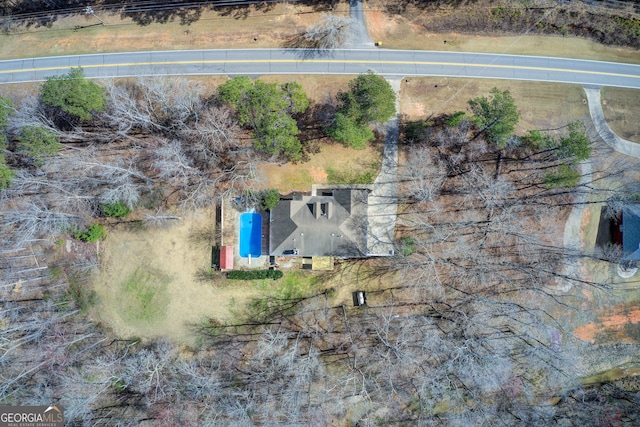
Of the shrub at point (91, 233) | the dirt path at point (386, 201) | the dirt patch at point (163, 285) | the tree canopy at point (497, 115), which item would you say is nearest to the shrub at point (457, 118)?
the tree canopy at point (497, 115)

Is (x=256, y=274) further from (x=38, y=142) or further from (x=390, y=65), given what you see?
(x=390, y=65)

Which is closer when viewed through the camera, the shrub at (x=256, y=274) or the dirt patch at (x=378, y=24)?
the shrub at (x=256, y=274)

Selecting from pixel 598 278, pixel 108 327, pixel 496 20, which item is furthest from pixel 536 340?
pixel 108 327

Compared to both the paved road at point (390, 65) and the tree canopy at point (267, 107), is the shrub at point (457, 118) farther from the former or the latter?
the tree canopy at point (267, 107)

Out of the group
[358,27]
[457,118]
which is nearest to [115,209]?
[358,27]

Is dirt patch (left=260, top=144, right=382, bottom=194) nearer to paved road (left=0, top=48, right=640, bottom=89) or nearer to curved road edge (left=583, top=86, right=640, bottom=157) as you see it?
paved road (left=0, top=48, right=640, bottom=89)
